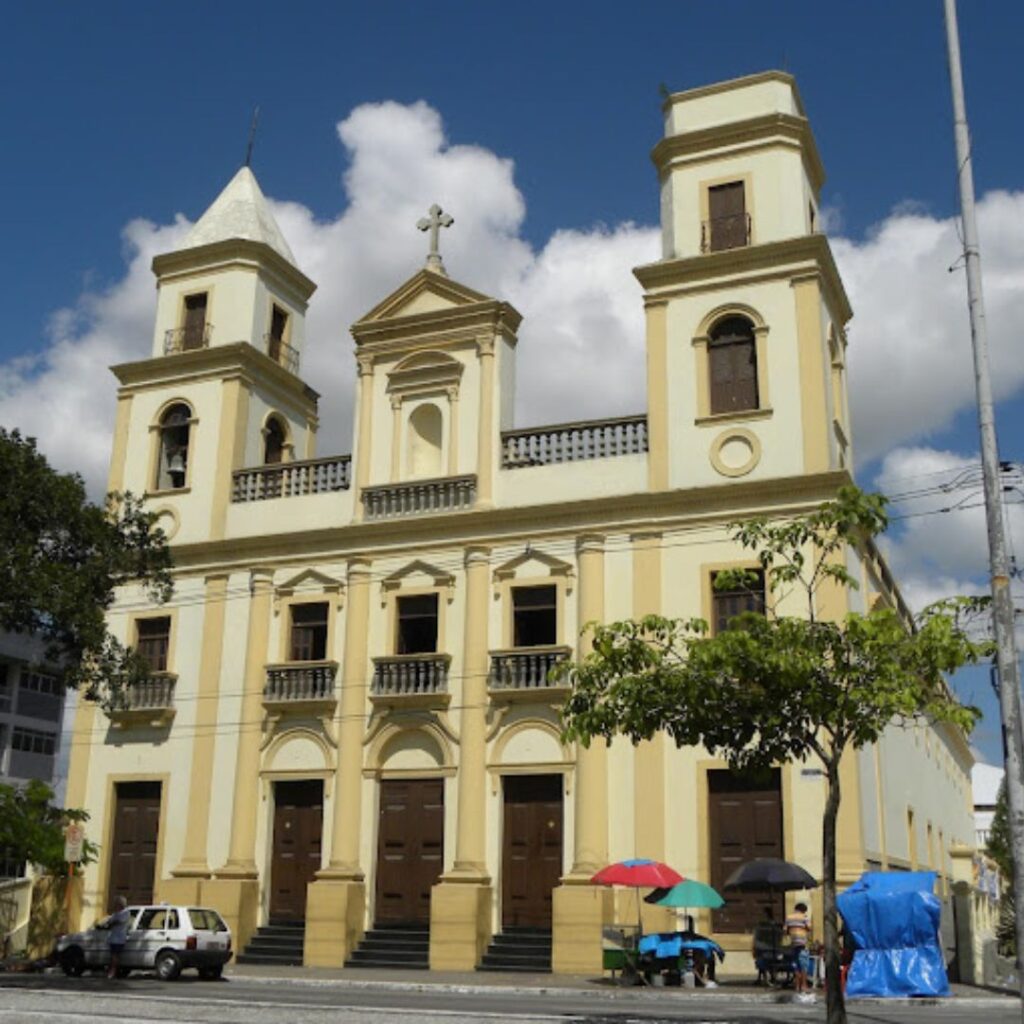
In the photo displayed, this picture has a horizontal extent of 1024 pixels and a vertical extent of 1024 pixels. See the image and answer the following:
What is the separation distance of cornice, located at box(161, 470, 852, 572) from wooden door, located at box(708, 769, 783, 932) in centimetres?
499

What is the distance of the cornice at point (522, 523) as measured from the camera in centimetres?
2434

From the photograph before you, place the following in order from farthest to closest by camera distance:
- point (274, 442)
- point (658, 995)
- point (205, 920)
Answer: point (274, 442) → point (205, 920) → point (658, 995)

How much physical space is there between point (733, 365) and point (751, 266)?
6.59 ft

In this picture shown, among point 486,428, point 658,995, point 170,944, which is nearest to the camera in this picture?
point 658,995

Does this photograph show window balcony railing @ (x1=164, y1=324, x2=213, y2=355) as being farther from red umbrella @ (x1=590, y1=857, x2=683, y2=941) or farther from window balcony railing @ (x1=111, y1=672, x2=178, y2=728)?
red umbrella @ (x1=590, y1=857, x2=683, y2=941)

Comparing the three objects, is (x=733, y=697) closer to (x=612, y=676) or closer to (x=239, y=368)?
(x=612, y=676)

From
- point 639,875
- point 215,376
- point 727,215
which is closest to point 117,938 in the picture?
Result: point 639,875

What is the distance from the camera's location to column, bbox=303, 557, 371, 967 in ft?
81.5

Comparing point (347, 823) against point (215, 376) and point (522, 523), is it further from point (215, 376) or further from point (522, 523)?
point (215, 376)

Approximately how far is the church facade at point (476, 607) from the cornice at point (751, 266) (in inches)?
2.5

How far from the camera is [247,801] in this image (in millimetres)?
26875

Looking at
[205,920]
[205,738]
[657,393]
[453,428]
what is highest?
[657,393]

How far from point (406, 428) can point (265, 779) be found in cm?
801

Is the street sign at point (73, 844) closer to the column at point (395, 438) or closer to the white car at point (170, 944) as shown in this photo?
the white car at point (170, 944)
